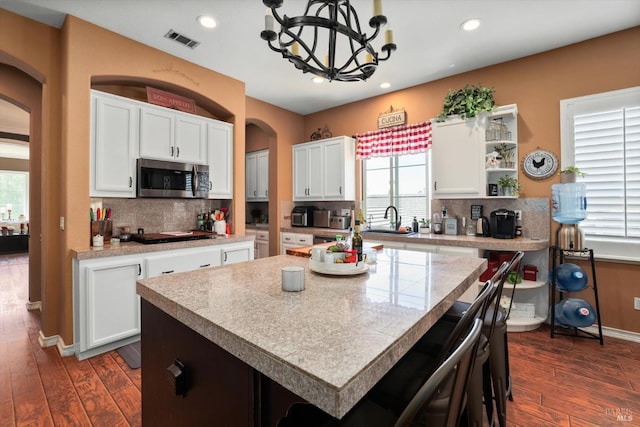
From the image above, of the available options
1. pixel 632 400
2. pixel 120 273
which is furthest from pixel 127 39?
pixel 632 400

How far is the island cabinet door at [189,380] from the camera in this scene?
0.96 metres

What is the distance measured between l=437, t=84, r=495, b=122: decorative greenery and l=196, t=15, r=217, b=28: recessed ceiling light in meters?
2.62

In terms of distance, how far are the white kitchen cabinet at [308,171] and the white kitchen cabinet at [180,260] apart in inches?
79.5

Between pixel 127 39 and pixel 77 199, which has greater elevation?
pixel 127 39

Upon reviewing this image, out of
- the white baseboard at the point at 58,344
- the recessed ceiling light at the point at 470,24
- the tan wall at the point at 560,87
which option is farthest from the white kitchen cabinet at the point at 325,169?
the white baseboard at the point at 58,344

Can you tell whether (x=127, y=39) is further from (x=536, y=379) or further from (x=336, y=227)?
(x=536, y=379)

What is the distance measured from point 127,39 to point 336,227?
3324mm

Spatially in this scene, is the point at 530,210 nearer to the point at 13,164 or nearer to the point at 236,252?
the point at 236,252

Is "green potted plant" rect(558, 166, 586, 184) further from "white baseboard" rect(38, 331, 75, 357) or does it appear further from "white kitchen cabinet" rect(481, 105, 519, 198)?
"white baseboard" rect(38, 331, 75, 357)

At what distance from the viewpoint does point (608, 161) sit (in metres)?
2.92

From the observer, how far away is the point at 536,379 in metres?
2.21

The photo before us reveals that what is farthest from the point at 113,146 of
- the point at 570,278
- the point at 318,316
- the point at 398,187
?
the point at 570,278

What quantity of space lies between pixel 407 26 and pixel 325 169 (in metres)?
2.35

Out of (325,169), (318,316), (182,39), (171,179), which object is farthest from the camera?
(325,169)
